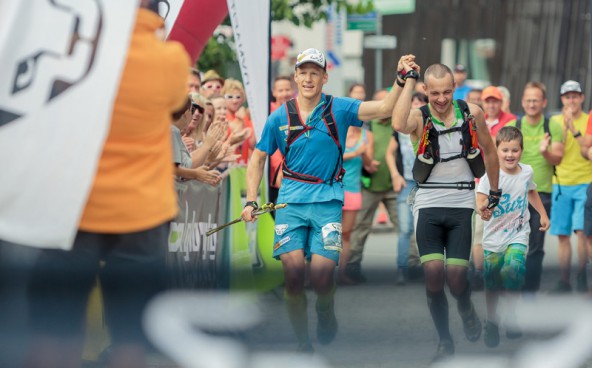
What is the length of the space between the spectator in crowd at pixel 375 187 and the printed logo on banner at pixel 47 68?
7.82m

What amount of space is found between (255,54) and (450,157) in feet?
6.74

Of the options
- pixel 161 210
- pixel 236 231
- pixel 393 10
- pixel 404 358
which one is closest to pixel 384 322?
pixel 404 358

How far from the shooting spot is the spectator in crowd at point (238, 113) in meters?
11.0

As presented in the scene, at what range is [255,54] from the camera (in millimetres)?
9266

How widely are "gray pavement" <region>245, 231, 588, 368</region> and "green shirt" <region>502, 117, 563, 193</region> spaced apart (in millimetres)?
5419

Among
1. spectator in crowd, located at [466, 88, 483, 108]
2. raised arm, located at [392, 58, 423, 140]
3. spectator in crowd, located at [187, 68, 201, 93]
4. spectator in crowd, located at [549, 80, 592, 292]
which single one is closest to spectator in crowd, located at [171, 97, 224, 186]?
raised arm, located at [392, 58, 423, 140]

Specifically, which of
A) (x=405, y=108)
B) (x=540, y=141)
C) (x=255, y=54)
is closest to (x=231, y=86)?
(x=255, y=54)

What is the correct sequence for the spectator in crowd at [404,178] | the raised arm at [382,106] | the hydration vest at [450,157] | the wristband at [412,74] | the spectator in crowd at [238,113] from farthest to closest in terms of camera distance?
1. the spectator in crowd at [404,178]
2. the spectator in crowd at [238,113]
3. the hydration vest at [450,157]
4. the raised arm at [382,106]
5. the wristband at [412,74]

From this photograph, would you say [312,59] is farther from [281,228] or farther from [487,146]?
[487,146]

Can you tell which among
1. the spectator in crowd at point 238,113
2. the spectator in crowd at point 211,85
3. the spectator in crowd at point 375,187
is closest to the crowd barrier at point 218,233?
the spectator in crowd at point 238,113

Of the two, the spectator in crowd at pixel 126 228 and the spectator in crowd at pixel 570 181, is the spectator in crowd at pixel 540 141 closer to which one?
the spectator in crowd at pixel 570 181

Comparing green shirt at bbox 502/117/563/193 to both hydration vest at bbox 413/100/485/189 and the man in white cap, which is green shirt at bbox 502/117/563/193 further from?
the man in white cap

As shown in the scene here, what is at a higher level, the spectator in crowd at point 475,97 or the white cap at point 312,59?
the white cap at point 312,59

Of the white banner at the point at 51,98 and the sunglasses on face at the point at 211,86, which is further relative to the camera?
the sunglasses on face at the point at 211,86
